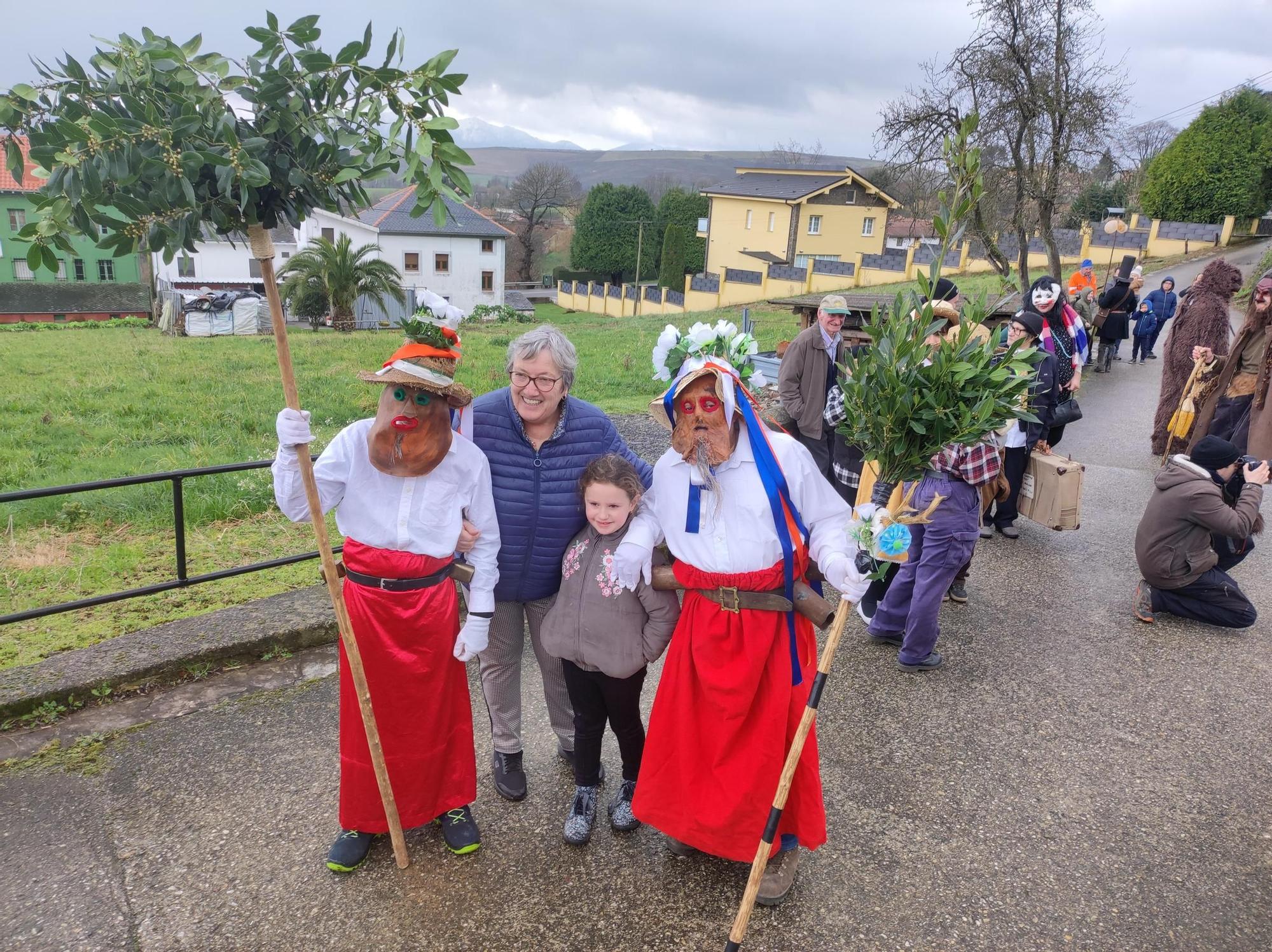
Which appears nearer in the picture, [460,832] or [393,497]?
[393,497]

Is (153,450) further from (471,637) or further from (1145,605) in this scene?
(1145,605)

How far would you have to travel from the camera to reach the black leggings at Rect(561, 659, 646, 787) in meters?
3.12

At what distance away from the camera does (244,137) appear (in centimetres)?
234

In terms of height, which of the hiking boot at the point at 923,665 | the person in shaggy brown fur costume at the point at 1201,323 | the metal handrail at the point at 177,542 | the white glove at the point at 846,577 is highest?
the person in shaggy brown fur costume at the point at 1201,323

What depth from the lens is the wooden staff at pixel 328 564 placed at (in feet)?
8.25

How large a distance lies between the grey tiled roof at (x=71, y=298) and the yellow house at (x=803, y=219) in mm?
33591

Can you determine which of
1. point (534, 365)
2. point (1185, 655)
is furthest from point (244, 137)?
point (1185, 655)

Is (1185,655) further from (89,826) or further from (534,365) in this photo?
(89,826)

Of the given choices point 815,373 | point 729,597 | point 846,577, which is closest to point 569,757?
point 729,597

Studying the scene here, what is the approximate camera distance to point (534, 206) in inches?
2554

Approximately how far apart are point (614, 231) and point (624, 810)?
5801 cm

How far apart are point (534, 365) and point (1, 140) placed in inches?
63.9

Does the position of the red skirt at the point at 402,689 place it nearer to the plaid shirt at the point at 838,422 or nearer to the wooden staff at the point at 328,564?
the wooden staff at the point at 328,564

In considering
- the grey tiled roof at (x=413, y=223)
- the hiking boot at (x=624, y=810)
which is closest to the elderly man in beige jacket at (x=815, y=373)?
the hiking boot at (x=624, y=810)
